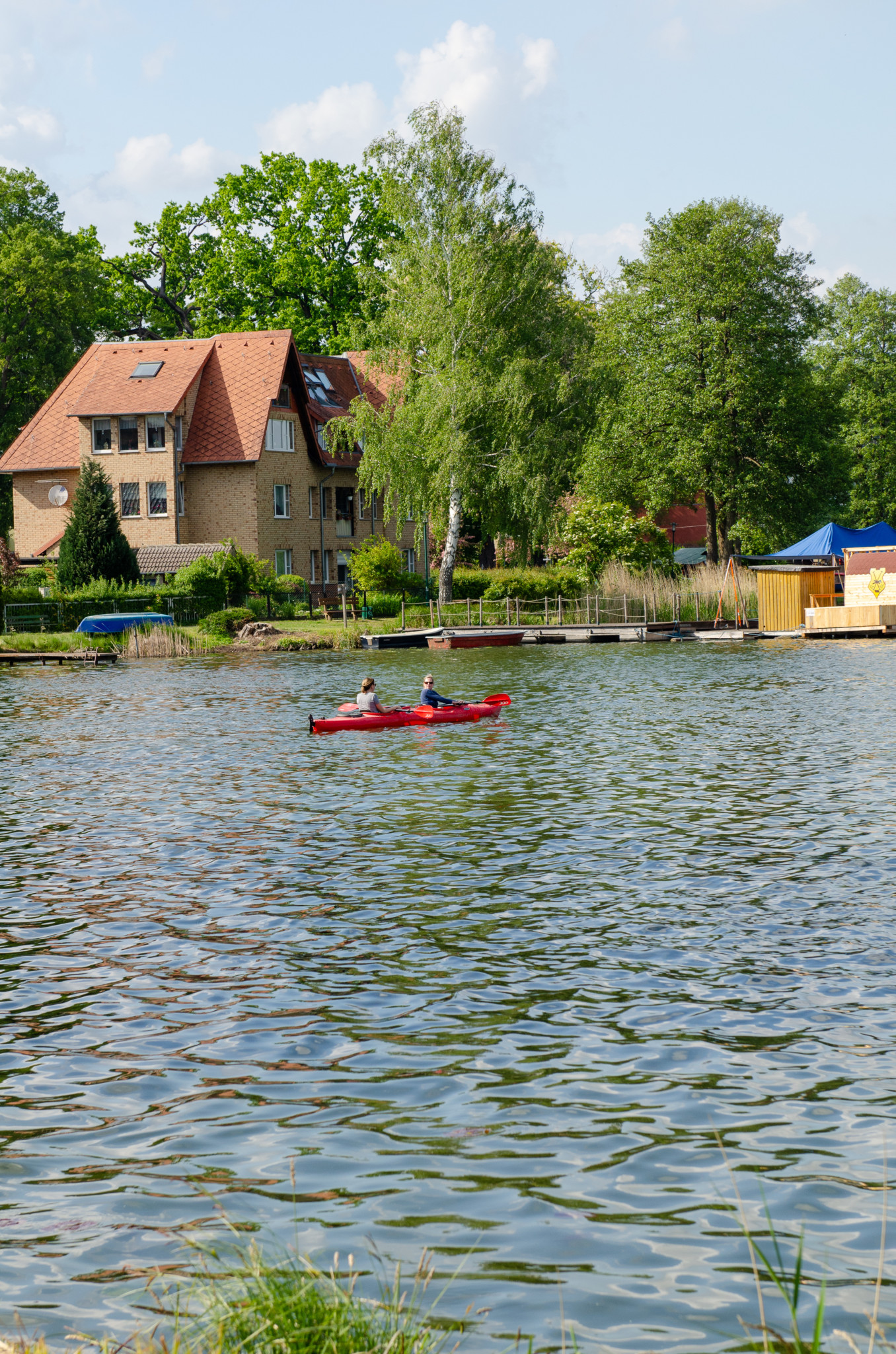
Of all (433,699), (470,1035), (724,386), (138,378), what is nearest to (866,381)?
(724,386)

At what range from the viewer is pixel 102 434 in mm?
68188

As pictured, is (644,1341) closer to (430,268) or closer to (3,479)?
(430,268)

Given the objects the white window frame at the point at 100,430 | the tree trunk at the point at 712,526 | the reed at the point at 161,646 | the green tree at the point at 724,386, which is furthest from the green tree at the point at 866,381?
the reed at the point at 161,646

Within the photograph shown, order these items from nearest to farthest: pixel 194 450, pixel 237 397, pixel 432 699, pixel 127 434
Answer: pixel 432 699 < pixel 127 434 < pixel 194 450 < pixel 237 397

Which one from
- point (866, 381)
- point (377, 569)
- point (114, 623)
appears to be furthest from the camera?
point (866, 381)

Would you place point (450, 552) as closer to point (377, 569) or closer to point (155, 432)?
point (377, 569)

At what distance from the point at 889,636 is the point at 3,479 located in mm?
→ 50791

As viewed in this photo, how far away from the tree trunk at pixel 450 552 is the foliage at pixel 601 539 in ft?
17.4

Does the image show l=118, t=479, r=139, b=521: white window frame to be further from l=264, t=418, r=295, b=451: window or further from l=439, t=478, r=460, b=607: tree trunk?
l=439, t=478, r=460, b=607: tree trunk

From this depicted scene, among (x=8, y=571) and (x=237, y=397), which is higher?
(x=237, y=397)

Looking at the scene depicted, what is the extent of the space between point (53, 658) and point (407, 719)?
27329 mm

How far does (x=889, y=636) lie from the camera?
185 ft

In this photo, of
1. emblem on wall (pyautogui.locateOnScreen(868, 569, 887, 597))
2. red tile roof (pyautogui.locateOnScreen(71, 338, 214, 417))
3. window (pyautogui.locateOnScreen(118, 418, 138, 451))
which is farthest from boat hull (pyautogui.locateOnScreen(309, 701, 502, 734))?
window (pyautogui.locateOnScreen(118, 418, 138, 451))

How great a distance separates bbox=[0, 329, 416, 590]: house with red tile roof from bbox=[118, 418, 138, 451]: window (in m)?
0.03
